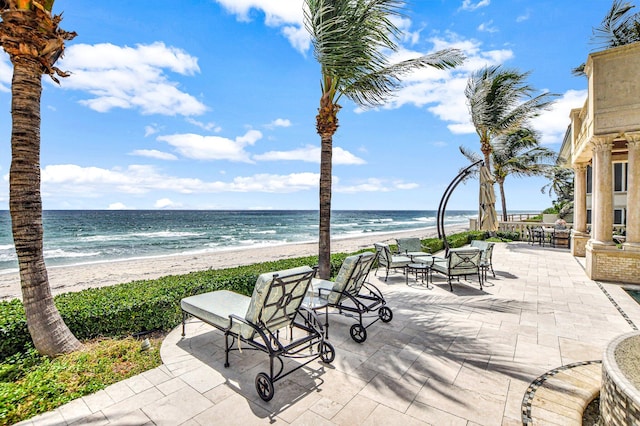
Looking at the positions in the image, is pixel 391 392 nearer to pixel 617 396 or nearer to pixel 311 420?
pixel 311 420

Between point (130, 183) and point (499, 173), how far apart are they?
96.0 meters

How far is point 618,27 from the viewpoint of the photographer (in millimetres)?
10977

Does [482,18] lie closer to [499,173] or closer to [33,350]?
[33,350]

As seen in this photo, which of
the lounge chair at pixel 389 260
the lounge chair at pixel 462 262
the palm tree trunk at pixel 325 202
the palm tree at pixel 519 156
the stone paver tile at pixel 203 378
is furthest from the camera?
the palm tree at pixel 519 156

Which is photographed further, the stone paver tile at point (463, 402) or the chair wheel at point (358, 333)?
the chair wheel at point (358, 333)

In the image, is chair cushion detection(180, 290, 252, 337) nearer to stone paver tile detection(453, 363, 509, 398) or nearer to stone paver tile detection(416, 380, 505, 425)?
stone paver tile detection(416, 380, 505, 425)

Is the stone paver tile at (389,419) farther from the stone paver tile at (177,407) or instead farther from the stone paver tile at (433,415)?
the stone paver tile at (177,407)

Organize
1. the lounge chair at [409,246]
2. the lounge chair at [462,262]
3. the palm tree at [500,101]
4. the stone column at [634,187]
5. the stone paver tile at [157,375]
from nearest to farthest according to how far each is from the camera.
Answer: the stone paver tile at [157,375]
the lounge chair at [462,262]
the stone column at [634,187]
the lounge chair at [409,246]
the palm tree at [500,101]

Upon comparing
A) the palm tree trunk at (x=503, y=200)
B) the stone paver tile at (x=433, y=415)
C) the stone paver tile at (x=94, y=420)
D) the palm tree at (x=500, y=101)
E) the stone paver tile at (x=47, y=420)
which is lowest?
the stone paver tile at (x=94, y=420)

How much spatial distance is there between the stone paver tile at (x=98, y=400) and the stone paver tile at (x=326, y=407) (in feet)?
6.89

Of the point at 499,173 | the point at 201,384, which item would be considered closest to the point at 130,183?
the point at 499,173

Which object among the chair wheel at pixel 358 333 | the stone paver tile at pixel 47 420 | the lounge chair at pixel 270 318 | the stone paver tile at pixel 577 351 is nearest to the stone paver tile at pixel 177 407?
the lounge chair at pixel 270 318

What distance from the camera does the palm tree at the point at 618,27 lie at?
420 inches

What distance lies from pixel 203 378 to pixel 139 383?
698 millimetres
